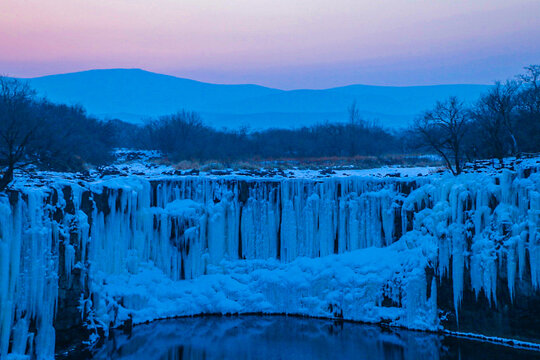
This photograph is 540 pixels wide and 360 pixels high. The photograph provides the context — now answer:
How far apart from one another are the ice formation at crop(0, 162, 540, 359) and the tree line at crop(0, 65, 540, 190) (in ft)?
8.20

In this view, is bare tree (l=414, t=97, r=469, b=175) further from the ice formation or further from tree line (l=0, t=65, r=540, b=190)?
the ice formation

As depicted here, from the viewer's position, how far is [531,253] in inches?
685

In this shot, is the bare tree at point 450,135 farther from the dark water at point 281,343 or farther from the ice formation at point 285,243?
the dark water at point 281,343

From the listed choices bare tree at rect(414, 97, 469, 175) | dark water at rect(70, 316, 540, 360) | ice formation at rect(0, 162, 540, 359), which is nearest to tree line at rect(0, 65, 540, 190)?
bare tree at rect(414, 97, 469, 175)

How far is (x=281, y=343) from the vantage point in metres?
17.8

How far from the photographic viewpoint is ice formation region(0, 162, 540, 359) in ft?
57.9

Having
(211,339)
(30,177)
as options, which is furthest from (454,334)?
(30,177)

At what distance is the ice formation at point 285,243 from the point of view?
57.9 feet

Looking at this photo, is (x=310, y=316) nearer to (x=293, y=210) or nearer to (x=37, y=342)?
(x=293, y=210)

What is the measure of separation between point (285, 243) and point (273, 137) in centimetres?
2620

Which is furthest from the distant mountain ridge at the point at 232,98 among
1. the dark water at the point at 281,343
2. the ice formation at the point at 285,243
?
the dark water at the point at 281,343

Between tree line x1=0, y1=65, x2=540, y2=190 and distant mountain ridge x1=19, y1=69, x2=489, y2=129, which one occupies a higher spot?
distant mountain ridge x1=19, y1=69, x2=489, y2=129

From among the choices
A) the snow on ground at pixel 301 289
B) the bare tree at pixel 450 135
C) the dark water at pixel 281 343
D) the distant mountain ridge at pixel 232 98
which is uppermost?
the distant mountain ridge at pixel 232 98

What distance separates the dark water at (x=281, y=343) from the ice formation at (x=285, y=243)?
715 millimetres
